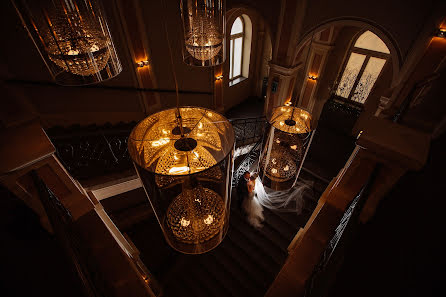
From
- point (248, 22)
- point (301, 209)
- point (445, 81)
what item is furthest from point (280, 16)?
point (301, 209)

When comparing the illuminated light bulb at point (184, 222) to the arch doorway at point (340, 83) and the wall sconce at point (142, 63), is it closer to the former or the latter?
the wall sconce at point (142, 63)

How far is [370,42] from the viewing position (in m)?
7.32

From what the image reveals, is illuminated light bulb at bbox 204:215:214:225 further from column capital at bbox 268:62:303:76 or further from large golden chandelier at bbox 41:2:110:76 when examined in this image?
column capital at bbox 268:62:303:76

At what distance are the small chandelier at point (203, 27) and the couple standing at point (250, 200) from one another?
387 centimetres

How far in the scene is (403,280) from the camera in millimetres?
2055

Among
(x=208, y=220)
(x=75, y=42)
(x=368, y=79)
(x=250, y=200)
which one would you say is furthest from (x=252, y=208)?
(x=368, y=79)

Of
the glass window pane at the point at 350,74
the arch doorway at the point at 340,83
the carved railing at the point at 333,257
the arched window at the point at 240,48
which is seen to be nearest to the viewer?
the carved railing at the point at 333,257

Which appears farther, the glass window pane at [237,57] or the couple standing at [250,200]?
the glass window pane at [237,57]

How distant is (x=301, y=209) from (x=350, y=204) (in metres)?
3.71

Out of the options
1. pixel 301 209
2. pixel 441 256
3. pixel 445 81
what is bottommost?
pixel 301 209

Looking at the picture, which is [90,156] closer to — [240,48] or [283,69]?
[283,69]

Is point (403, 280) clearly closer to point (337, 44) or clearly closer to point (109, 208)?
point (109, 208)

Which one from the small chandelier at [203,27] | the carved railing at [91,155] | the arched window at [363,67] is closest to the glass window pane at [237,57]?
the arched window at [363,67]

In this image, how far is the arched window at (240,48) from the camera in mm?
8102
